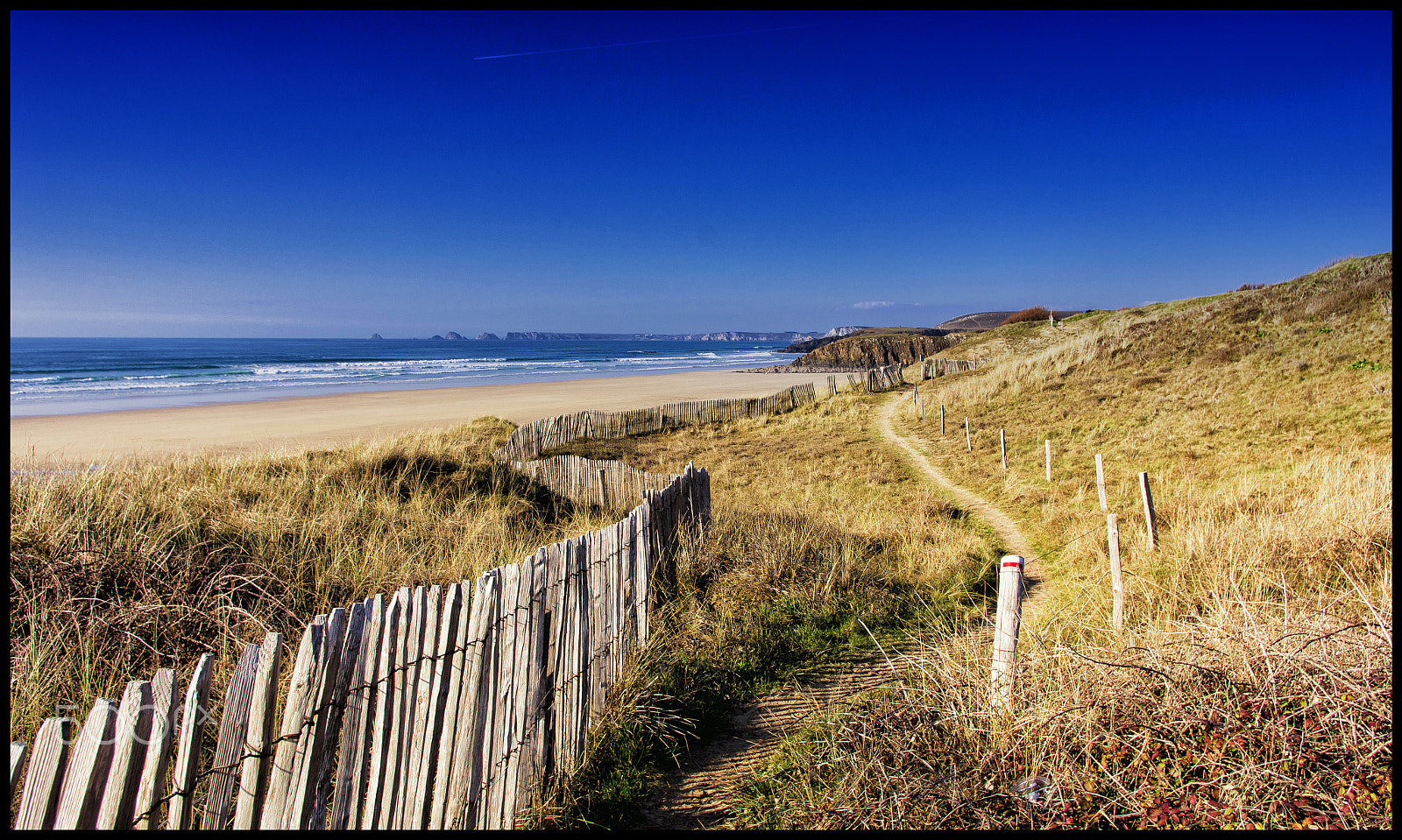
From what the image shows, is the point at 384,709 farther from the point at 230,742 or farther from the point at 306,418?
Answer: the point at 306,418

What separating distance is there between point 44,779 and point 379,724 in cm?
93

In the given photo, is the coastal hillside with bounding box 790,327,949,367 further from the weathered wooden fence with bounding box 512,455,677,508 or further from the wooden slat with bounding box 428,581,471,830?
the wooden slat with bounding box 428,581,471,830

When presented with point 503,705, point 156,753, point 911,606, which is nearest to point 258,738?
point 156,753

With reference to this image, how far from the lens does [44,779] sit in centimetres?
144

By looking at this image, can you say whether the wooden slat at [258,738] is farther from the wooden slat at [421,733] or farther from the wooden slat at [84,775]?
the wooden slat at [421,733]

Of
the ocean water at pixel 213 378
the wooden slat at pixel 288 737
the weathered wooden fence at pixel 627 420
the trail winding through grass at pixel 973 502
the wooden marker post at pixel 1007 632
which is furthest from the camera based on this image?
the ocean water at pixel 213 378

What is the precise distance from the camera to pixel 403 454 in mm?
9477

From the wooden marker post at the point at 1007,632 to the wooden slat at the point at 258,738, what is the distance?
2778 mm

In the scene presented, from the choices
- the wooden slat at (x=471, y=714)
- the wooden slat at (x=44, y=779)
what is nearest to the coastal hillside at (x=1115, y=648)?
the wooden slat at (x=471, y=714)

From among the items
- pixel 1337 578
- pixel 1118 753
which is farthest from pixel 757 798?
pixel 1337 578

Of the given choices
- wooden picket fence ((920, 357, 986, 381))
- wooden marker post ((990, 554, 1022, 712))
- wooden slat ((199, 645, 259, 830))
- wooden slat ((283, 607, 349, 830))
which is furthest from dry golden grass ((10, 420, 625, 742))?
wooden picket fence ((920, 357, 986, 381))

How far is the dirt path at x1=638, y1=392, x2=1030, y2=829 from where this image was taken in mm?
3156

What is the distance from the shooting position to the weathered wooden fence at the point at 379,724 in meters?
1.54

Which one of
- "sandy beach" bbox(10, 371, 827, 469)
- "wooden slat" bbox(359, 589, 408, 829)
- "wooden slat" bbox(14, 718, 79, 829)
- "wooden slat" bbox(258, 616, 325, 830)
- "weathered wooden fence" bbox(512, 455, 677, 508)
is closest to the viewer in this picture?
"wooden slat" bbox(14, 718, 79, 829)
